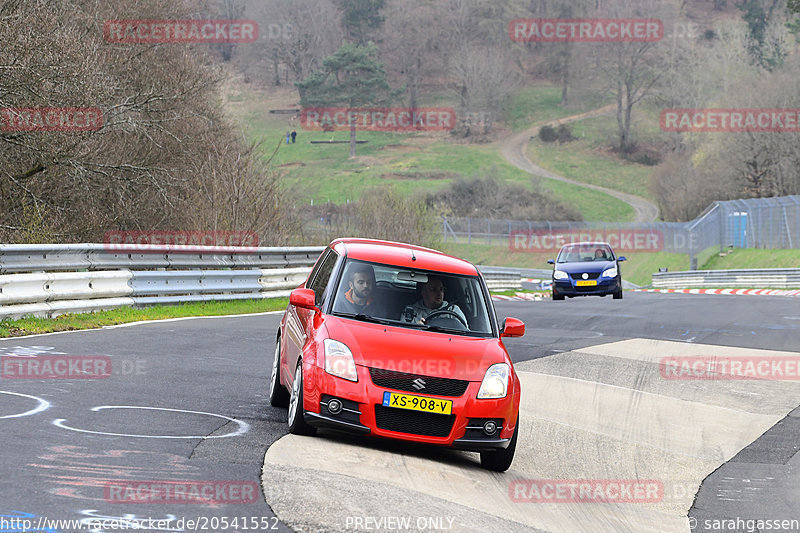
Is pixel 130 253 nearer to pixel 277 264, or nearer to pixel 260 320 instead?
pixel 260 320

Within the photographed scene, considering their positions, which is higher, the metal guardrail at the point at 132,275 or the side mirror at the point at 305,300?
the side mirror at the point at 305,300

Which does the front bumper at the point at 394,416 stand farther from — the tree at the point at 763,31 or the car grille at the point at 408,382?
the tree at the point at 763,31

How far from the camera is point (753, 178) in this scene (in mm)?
71438

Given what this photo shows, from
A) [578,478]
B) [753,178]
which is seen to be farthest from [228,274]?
[753,178]

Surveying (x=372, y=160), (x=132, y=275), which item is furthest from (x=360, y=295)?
(x=372, y=160)

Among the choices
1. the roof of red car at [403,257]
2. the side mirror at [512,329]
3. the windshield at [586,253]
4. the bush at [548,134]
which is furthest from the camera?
the bush at [548,134]

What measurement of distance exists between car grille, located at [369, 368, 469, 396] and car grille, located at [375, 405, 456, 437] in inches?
6.2

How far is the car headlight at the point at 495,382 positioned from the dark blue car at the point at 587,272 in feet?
67.1

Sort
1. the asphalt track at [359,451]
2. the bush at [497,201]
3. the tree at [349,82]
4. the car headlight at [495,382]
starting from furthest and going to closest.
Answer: the tree at [349,82]
the bush at [497,201]
the car headlight at [495,382]
the asphalt track at [359,451]

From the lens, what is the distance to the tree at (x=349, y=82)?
118000mm

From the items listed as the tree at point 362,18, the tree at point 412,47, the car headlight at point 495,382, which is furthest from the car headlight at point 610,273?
the tree at point 362,18

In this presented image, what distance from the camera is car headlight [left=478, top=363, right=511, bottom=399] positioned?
25.6ft

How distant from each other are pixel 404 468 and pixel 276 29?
133 m

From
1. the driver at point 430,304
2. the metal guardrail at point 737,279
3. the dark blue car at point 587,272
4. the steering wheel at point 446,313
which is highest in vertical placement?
the driver at point 430,304
